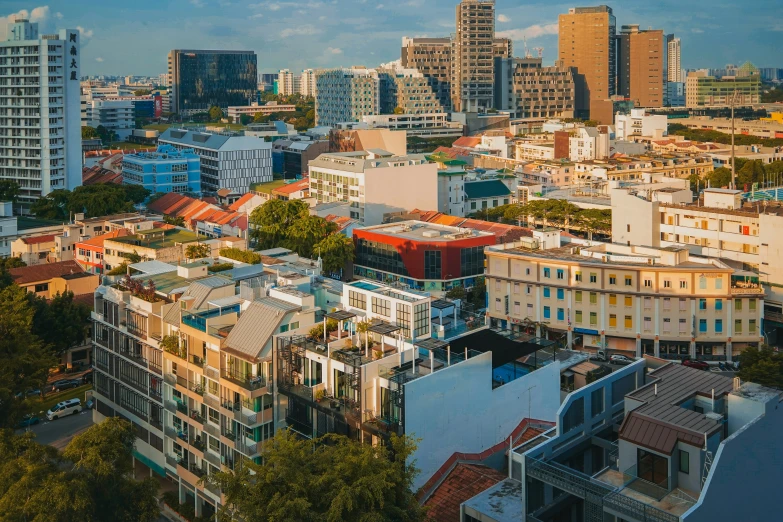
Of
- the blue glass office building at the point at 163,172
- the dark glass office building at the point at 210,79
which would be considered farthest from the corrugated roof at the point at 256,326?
the dark glass office building at the point at 210,79

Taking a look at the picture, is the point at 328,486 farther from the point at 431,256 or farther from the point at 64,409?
the point at 431,256

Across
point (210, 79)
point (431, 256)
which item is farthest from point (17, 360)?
point (210, 79)

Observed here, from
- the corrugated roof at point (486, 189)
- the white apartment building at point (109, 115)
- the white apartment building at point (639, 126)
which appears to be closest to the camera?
the corrugated roof at point (486, 189)

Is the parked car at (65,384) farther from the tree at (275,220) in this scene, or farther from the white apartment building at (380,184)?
the white apartment building at (380,184)

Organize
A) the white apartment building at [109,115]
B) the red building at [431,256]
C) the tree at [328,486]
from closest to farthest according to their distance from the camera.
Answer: the tree at [328,486] < the red building at [431,256] < the white apartment building at [109,115]

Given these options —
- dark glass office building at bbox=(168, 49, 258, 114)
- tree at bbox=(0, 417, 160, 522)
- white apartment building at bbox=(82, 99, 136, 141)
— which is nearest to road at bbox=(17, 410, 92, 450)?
tree at bbox=(0, 417, 160, 522)

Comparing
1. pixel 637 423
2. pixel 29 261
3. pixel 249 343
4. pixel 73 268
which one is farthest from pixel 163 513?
pixel 29 261

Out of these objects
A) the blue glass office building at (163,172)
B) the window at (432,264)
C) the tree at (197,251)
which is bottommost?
the window at (432,264)
